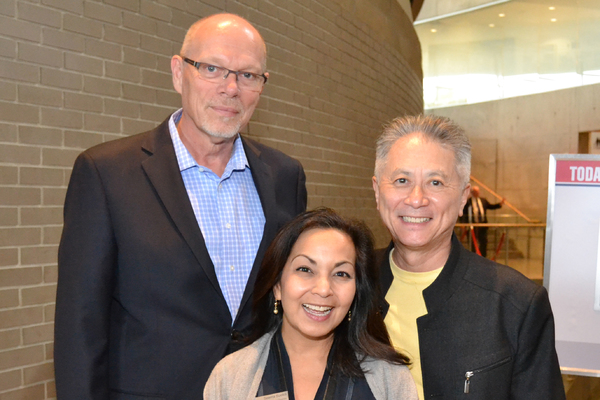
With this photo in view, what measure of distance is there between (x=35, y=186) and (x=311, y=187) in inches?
124

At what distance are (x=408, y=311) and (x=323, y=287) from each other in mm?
374

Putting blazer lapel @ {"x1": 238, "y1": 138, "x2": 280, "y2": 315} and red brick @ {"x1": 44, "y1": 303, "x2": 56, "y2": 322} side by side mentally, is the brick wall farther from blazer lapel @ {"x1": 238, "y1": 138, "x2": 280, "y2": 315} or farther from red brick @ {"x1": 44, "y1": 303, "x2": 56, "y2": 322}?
blazer lapel @ {"x1": 238, "y1": 138, "x2": 280, "y2": 315}

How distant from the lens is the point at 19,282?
3268 mm

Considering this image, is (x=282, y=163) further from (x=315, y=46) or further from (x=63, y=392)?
(x=315, y=46)

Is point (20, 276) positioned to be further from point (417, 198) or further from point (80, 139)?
point (417, 198)

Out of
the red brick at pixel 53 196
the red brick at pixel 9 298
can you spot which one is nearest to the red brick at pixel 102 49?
the red brick at pixel 53 196

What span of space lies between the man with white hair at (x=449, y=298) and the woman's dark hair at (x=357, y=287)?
97 millimetres

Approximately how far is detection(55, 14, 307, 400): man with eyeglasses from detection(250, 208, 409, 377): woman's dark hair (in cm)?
8

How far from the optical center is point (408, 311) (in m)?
1.95

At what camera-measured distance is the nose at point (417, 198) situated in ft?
5.98

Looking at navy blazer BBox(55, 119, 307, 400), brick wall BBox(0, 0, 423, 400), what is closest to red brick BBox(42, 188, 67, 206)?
brick wall BBox(0, 0, 423, 400)

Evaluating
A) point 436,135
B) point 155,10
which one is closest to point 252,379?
point 436,135

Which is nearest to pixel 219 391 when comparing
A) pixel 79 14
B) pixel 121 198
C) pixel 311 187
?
pixel 121 198

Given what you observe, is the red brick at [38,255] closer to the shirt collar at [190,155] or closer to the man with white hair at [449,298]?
the shirt collar at [190,155]
